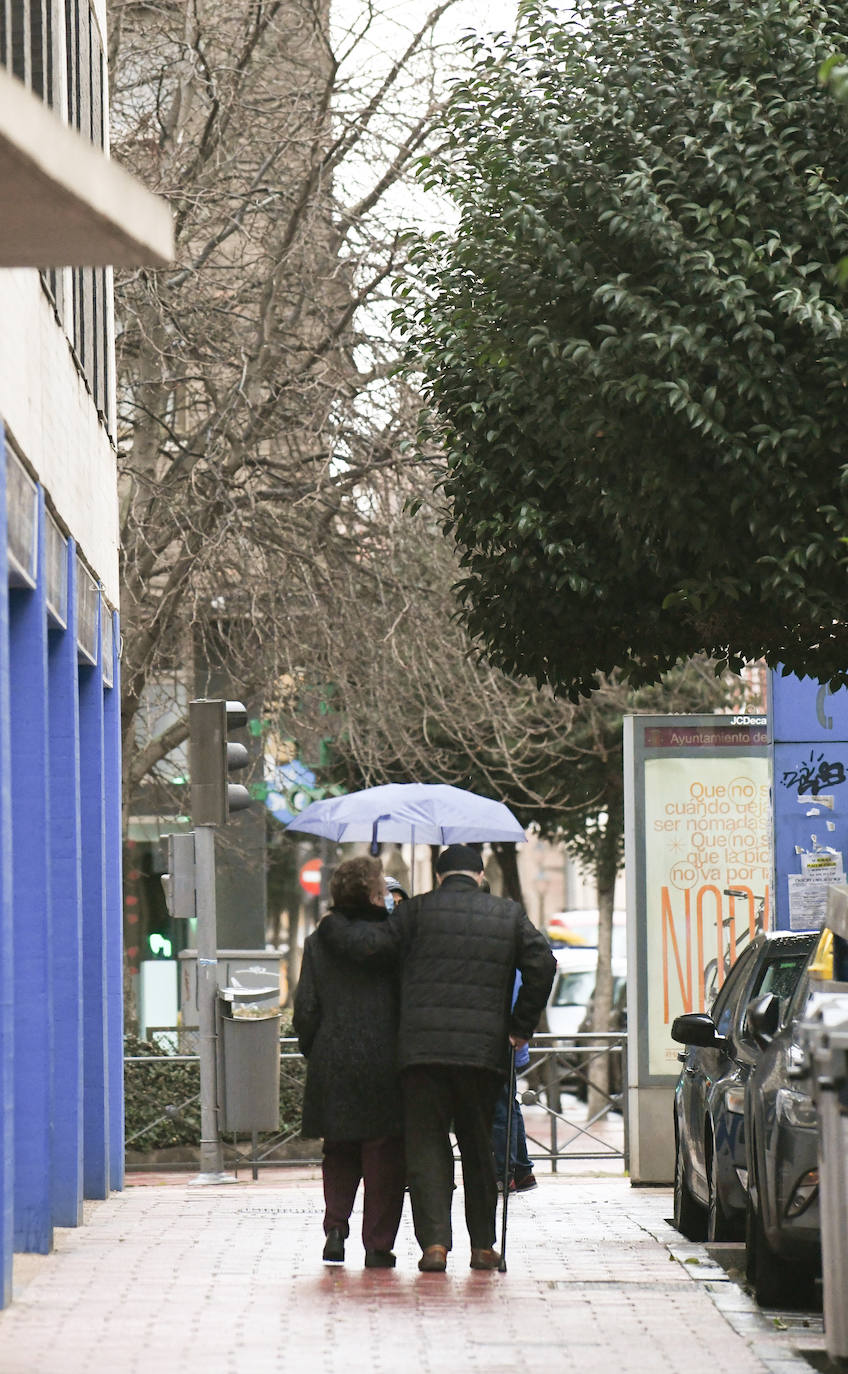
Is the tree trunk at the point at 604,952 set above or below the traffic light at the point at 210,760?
below

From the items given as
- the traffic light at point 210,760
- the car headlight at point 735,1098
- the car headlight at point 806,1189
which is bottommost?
the car headlight at point 806,1189

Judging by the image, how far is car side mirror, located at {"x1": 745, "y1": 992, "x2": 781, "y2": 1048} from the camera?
33.0ft

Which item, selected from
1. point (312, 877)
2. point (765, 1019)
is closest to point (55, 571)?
point (765, 1019)

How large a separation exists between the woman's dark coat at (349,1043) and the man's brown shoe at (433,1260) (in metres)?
0.49

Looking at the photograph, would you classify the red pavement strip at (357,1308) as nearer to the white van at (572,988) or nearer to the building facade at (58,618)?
the building facade at (58,618)

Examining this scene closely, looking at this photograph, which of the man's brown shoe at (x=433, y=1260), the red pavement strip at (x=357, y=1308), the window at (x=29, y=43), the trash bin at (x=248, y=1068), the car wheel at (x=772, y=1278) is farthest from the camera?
the trash bin at (x=248, y=1068)

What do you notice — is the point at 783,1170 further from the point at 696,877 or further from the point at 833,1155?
the point at 696,877

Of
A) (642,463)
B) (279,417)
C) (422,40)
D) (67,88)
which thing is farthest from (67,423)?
(422,40)

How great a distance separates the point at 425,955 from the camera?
31.4 ft

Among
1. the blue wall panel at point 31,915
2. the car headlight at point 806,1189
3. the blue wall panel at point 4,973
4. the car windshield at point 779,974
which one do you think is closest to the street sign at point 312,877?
the car windshield at point 779,974

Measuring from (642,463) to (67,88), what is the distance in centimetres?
403

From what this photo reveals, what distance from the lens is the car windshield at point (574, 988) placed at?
35344 mm

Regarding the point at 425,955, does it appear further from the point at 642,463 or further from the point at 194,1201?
the point at 194,1201

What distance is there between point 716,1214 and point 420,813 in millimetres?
6547
